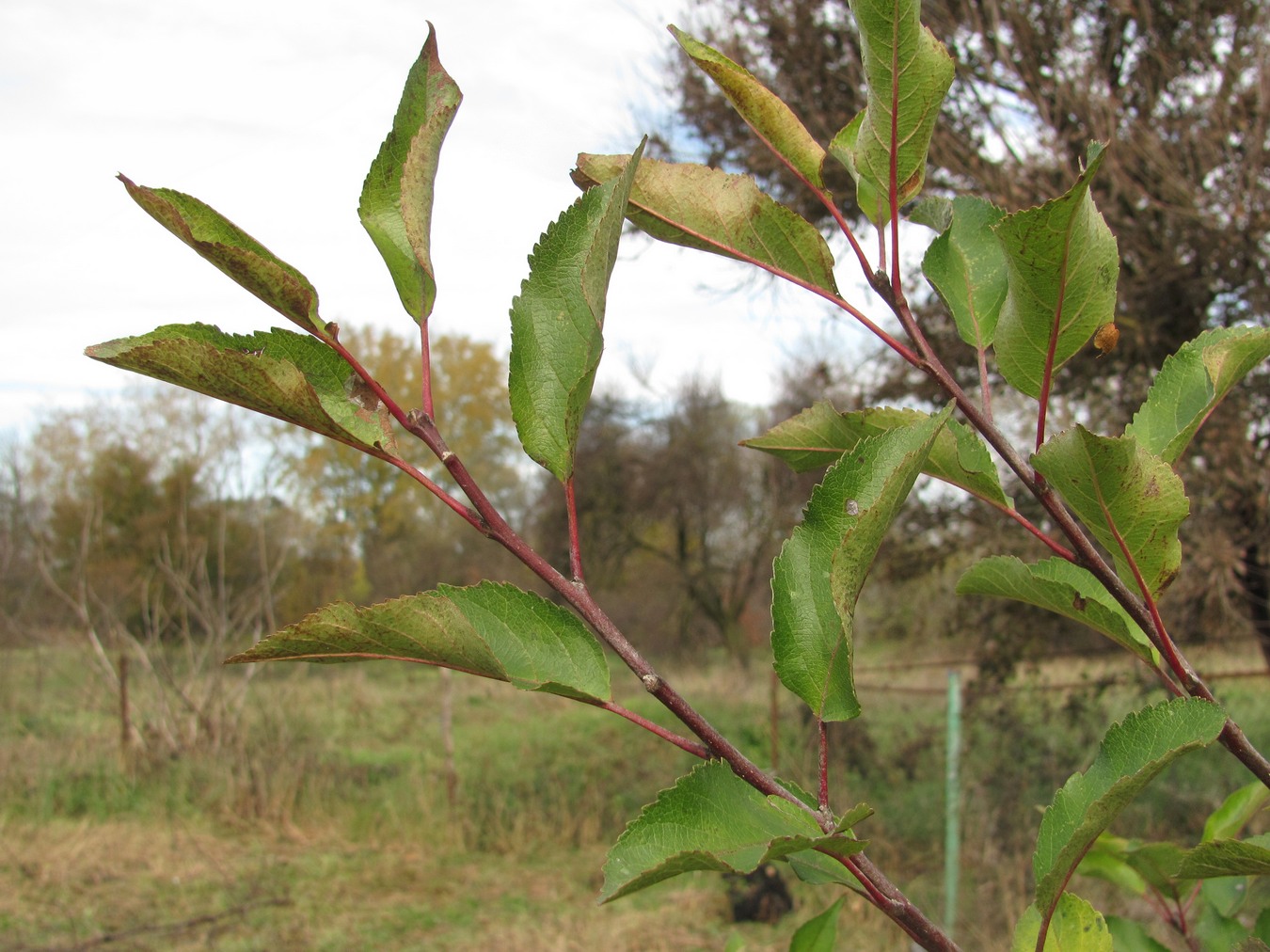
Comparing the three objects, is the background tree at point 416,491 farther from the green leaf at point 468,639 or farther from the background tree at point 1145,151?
the green leaf at point 468,639

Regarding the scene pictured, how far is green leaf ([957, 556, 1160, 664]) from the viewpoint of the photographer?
0.46 metres

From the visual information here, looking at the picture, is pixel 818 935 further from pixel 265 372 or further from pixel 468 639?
pixel 265 372

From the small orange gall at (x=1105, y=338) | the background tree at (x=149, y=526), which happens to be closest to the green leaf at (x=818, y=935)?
the small orange gall at (x=1105, y=338)

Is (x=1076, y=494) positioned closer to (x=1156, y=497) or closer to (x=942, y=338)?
(x=1156, y=497)

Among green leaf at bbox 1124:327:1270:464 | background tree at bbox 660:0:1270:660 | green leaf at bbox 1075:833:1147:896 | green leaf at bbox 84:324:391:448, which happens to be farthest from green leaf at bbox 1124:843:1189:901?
background tree at bbox 660:0:1270:660

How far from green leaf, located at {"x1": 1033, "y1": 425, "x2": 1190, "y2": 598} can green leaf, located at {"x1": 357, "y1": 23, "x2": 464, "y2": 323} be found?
0.25 metres

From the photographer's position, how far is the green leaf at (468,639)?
0.33 m

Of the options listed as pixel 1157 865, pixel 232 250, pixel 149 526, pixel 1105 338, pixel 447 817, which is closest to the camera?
pixel 232 250

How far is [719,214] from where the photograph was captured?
45 cm

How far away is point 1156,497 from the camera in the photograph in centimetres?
39

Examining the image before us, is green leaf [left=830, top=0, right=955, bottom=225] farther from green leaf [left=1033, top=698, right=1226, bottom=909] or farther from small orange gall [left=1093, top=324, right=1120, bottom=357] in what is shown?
green leaf [left=1033, top=698, right=1226, bottom=909]

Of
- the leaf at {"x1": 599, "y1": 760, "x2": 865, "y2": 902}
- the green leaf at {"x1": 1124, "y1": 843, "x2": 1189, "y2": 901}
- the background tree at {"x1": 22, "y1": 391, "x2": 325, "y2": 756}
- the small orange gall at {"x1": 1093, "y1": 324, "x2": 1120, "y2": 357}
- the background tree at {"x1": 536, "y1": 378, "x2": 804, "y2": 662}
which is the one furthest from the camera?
the background tree at {"x1": 536, "y1": 378, "x2": 804, "y2": 662}

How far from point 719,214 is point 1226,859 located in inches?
13.1

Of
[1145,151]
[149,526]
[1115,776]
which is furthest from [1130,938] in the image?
[149,526]
